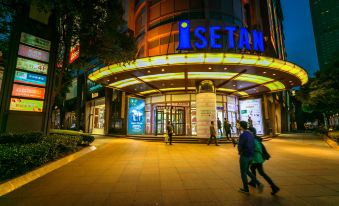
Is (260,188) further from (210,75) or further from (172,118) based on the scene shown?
(172,118)

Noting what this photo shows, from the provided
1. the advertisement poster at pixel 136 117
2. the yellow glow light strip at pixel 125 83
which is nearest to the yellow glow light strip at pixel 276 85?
the yellow glow light strip at pixel 125 83

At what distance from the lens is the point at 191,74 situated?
46.2 ft

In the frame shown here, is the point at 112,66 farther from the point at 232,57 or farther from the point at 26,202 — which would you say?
the point at 26,202

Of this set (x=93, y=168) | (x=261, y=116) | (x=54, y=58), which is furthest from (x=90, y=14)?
(x=261, y=116)

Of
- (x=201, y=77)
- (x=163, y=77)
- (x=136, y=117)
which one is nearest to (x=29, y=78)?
(x=163, y=77)

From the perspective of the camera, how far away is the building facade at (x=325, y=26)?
8681 cm

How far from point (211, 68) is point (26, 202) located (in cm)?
1136

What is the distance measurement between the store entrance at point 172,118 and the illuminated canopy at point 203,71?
8.90 ft

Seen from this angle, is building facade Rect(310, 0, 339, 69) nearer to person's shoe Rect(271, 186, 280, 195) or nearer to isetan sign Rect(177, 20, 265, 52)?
isetan sign Rect(177, 20, 265, 52)

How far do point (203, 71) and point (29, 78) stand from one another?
10.0m

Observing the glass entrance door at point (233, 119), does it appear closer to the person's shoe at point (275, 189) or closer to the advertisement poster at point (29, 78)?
the person's shoe at point (275, 189)

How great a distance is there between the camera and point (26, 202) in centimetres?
358

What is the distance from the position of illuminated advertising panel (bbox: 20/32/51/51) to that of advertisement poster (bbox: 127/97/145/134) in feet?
42.7

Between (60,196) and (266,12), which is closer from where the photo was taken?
(60,196)
